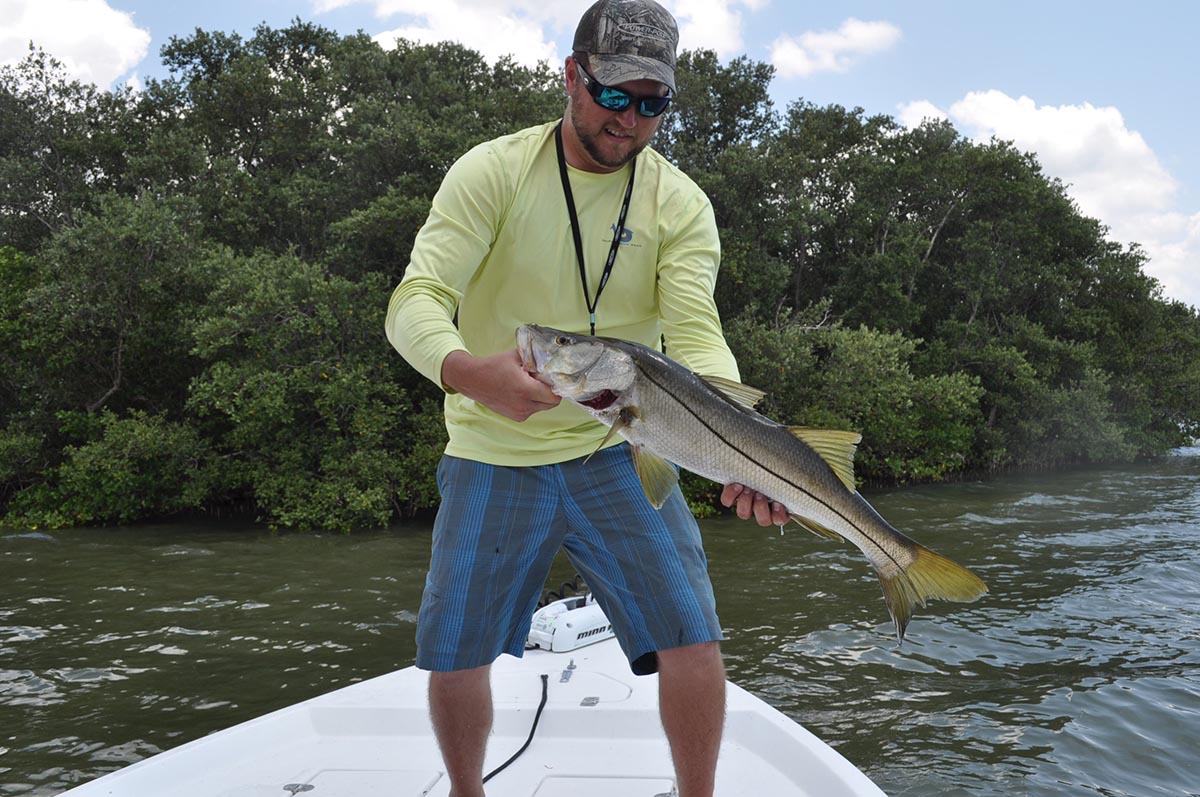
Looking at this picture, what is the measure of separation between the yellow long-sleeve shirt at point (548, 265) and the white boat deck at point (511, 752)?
64.0 inches

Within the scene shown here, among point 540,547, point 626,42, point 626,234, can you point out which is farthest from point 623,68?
point 540,547

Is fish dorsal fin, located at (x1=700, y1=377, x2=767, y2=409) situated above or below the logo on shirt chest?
below

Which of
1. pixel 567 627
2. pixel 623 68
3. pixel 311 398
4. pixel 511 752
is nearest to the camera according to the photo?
pixel 623 68

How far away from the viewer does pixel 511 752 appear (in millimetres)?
4035

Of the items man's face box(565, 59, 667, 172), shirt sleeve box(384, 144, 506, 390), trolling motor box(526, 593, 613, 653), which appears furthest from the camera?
trolling motor box(526, 593, 613, 653)

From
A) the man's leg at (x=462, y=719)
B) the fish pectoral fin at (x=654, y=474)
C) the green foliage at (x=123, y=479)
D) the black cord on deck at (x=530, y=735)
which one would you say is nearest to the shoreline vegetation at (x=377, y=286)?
the green foliage at (x=123, y=479)

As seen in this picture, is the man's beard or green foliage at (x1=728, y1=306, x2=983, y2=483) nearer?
the man's beard

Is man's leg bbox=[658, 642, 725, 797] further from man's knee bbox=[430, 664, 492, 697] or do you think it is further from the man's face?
the man's face

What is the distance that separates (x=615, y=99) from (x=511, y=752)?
289 centimetres

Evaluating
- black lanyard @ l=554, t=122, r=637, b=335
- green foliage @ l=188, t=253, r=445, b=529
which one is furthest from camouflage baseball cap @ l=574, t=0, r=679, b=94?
green foliage @ l=188, t=253, r=445, b=529

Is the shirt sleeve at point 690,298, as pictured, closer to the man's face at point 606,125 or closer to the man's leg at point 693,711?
the man's face at point 606,125

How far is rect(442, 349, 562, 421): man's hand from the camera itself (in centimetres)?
237

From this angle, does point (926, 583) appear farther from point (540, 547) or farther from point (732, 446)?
point (540, 547)

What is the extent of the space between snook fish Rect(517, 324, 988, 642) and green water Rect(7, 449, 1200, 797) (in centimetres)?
401
